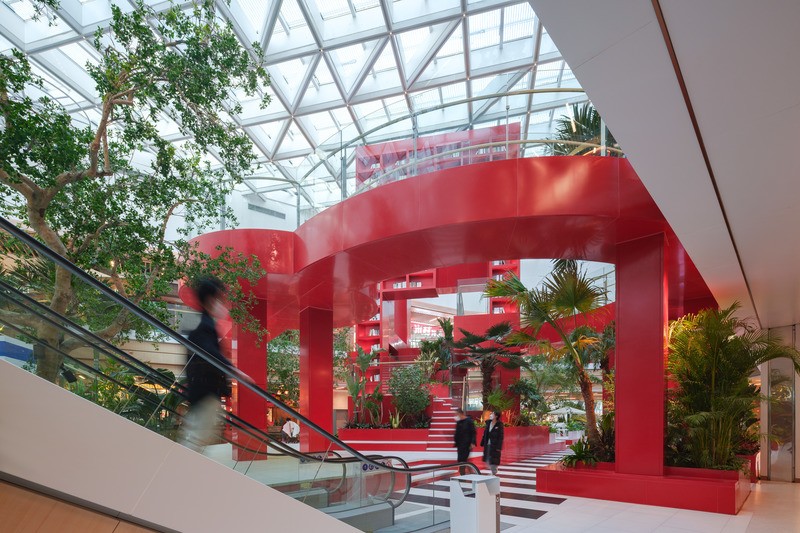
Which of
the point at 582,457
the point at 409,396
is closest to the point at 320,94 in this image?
the point at 409,396

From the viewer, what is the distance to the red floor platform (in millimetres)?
7938

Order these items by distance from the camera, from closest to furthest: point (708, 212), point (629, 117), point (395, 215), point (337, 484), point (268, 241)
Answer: point (629, 117), point (337, 484), point (708, 212), point (395, 215), point (268, 241)

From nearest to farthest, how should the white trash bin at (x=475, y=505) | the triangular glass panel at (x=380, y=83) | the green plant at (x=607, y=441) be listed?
the white trash bin at (x=475, y=505)
the green plant at (x=607, y=441)
the triangular glass panel at (x=380, y=83)

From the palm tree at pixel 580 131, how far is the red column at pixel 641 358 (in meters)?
1.86

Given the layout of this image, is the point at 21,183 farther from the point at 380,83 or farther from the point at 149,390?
the point at 380,83

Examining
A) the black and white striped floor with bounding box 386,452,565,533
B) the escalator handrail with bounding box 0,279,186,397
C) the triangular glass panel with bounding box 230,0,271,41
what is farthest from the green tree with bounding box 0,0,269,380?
the triangular glass panel with bounding box 230,0,271,41

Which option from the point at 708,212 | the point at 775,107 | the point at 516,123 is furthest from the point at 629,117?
the point at 516,123

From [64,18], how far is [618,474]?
18.4 m

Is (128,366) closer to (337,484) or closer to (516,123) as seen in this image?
(337,484)

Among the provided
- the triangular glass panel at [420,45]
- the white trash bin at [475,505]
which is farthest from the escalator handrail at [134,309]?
the triangular glass panel at [420,45]

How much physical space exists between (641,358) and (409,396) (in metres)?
12.6

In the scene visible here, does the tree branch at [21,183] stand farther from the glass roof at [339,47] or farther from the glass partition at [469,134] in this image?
the glass roof at [339,47]

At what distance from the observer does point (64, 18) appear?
15.9 meters

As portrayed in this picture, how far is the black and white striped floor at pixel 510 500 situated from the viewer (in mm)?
6414
